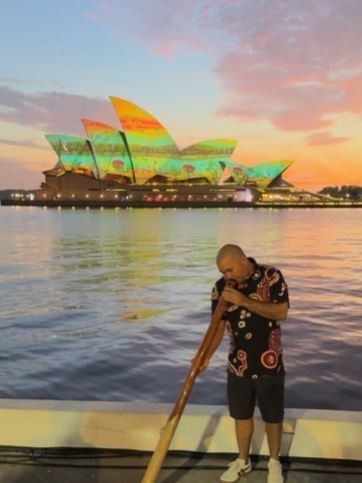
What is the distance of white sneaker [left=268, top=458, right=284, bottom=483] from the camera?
2.32 m

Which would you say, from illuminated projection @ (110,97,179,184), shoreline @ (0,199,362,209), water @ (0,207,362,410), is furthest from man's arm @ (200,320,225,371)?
shoreline @ (0,199,362,209)

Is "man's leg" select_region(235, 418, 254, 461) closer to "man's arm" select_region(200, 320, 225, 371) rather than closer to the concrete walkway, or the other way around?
the concrete walkway

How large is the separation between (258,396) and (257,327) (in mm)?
290

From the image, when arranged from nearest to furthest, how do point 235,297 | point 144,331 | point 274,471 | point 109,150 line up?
point 235,297 < point 274,471 < point 144,331 < point 109,150

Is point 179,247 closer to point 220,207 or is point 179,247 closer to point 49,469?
point 49,469

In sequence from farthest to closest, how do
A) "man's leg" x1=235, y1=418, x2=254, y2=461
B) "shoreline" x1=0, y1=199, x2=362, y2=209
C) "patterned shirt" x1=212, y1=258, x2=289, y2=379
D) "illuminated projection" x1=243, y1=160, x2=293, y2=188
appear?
1. "illuminated projection" x1=243, y1=160, x2=293, y2=188
2. "shoreline" x1=0, y1=199, x2=362, y2=209
3. "man's leg" x1=235, y1=418, x2=254, y2=461
4. "patterned shirt" x1=212, y1=258, x2=289, y2=379

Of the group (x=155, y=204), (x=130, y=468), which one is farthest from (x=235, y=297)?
(x=155, y=204)

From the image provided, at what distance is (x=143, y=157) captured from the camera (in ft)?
288

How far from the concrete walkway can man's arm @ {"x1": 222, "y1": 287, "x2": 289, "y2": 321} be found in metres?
0.65

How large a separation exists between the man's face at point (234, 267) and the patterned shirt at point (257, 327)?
50 millimetres

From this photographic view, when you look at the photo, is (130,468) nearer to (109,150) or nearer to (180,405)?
(180,405)

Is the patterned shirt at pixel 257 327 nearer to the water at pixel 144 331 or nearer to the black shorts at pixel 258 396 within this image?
the black shorts at pixel 258 396

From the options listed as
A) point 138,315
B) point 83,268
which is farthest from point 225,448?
point 83,268

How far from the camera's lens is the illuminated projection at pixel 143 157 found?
82.1 metres
